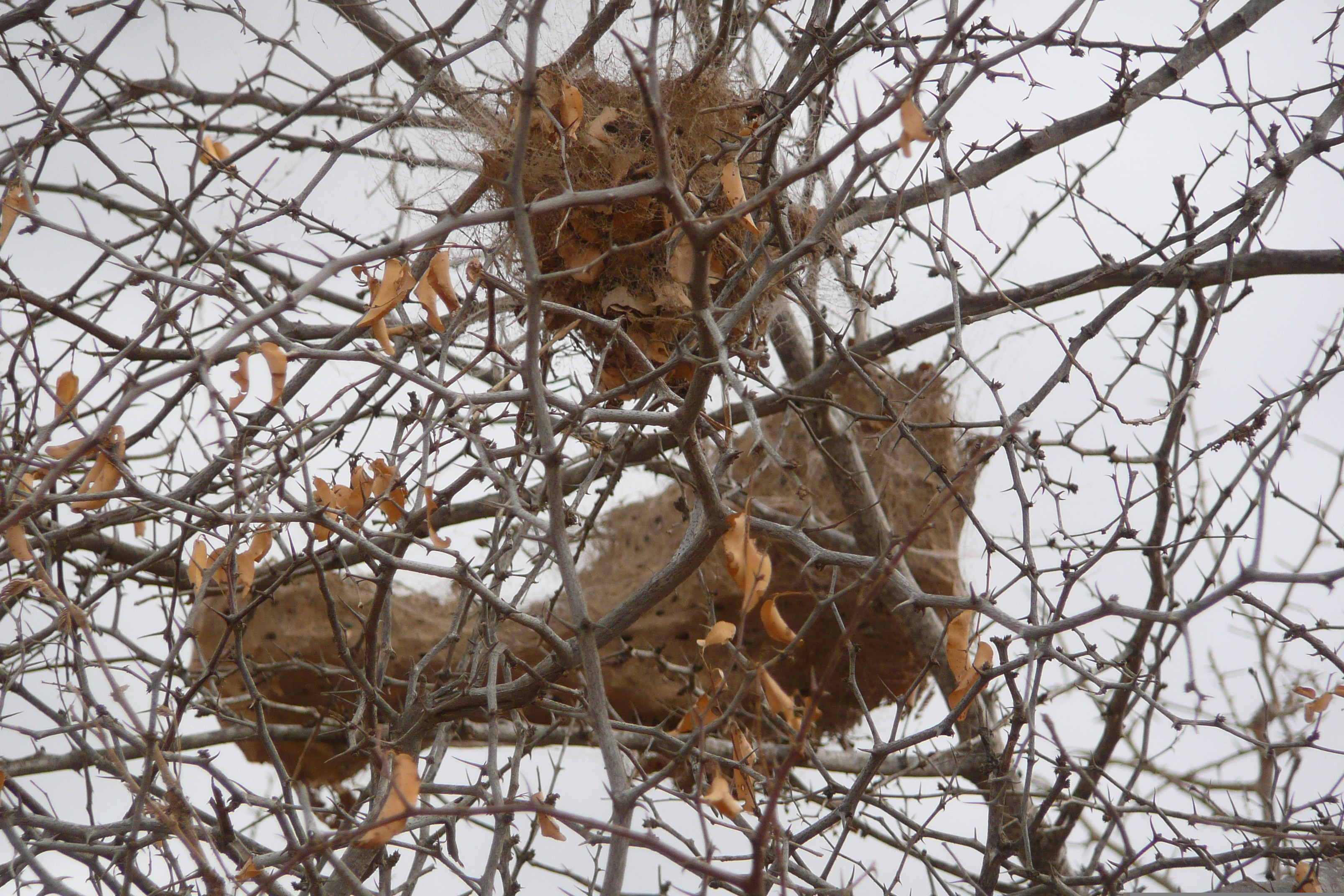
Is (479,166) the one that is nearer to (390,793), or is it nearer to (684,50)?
(684,50)

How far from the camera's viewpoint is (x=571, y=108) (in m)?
1.87

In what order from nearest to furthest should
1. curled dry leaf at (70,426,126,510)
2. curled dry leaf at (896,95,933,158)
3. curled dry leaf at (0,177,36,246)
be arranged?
curled dry leaf at (896,95,933,158) → curled dry leaf at (70,426,126,510) → curled dry leaf at (0,177,36,246)

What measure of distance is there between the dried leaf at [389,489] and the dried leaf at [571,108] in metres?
0.67

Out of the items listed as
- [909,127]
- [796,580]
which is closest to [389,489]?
[909,127]

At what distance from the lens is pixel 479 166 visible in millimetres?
2355

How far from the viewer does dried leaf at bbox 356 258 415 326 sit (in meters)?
1.46

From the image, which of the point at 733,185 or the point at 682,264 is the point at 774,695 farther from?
the point at 733,185

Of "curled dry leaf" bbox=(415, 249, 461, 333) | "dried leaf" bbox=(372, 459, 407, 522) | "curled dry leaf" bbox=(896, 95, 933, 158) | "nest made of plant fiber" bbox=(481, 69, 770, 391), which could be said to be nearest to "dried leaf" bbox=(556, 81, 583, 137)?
"nest made of plant fiber" bbox=(481, 69, 770, 391)

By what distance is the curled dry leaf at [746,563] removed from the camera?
4.25ft

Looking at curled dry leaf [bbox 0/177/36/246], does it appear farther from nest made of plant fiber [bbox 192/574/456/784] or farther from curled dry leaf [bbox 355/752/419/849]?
nest made of plant fiber [bbox 192/574/456/784]

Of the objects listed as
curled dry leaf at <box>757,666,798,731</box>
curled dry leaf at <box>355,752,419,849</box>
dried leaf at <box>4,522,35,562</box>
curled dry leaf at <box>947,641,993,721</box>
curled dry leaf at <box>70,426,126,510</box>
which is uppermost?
curled dry leaf at <box>70,426,126,510</box>

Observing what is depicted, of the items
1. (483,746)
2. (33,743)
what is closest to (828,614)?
(483,746)

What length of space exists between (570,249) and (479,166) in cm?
32

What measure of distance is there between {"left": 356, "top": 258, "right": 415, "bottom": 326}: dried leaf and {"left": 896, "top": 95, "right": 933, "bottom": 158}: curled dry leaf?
27.4 inches
